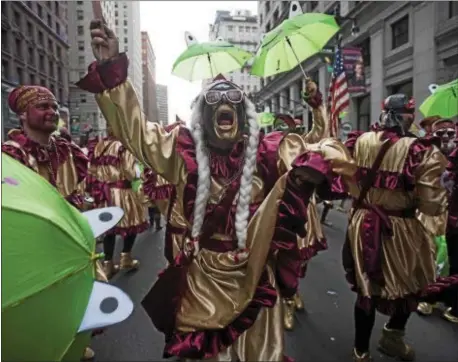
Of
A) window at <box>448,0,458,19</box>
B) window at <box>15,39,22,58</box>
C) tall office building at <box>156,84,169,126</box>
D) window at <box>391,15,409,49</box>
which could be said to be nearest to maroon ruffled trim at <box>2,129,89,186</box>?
tall office building at <box>156,84,169,126</box>

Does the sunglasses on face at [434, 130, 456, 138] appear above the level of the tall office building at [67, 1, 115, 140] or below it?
below

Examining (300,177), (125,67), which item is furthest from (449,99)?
(125,67)

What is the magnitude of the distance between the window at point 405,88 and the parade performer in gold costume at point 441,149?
10132 mm

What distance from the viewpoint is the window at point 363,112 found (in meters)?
17.4

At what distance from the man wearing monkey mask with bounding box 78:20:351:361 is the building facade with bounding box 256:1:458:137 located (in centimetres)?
827

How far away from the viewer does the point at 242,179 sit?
210 cm

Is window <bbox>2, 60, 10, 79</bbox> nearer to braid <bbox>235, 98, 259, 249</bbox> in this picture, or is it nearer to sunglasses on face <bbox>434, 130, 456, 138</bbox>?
sunglasses on face <bbox>434, 130, 456, 138</bbox>

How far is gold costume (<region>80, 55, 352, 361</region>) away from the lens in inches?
76.5

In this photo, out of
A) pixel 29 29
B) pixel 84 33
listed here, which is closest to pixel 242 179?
pixel 84 33

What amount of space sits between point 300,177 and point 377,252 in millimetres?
1424

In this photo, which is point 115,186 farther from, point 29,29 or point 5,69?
point 29,29

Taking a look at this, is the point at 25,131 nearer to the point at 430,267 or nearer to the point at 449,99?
the point at 430,267

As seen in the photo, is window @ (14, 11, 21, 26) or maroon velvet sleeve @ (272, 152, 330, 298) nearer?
maroon velvet sleeve @ (272, 152, 330, 298)

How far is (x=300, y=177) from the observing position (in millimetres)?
1839
